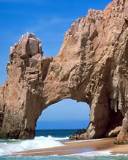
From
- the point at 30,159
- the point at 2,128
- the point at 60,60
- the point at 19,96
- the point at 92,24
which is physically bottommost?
the point at 30,159

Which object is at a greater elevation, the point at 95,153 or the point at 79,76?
the point at 79,76

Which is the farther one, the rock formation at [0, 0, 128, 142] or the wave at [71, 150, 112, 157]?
the rock formation at [0, 0, 128, 142]

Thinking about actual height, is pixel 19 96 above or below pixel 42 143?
above

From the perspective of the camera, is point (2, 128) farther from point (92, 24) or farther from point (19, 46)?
point (92, 24)

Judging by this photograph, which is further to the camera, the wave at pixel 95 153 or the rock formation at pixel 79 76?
the rock formation at pixel 79 76

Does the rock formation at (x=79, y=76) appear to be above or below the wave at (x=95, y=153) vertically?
above

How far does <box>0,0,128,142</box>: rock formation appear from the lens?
39156 mm

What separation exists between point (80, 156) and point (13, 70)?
24824 millimetres

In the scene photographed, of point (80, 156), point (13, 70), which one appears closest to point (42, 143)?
point (80, 156)

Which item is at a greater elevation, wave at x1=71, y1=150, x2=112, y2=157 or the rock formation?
the rock formation

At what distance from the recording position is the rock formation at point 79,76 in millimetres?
39156

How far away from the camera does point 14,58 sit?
4991 centimetres

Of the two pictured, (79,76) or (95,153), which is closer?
(95,153)

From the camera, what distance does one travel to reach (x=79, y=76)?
140 feet
